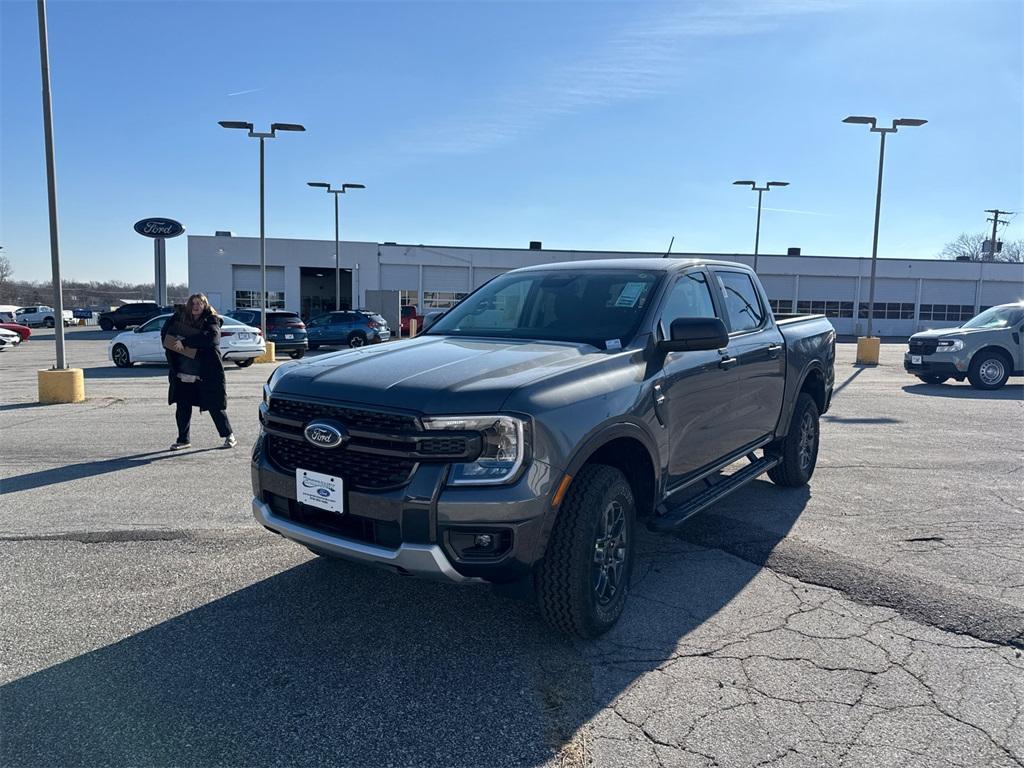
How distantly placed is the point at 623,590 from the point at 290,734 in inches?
67.5

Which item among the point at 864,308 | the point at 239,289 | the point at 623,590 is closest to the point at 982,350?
the point at 623,590

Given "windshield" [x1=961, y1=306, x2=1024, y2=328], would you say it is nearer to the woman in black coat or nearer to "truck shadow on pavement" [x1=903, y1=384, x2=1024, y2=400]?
"truck shadow on pavement" [x1=903, y1=384, x2=1024, y2=400]

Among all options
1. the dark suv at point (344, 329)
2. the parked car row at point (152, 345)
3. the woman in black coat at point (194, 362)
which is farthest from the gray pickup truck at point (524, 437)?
the dark suv at point (344, 329)

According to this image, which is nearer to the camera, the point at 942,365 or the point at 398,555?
the point at 398,555

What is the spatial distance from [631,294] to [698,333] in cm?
66

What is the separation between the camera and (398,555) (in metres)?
2.93

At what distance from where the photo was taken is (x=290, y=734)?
104 inches

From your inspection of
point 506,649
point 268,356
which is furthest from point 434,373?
point 268,356

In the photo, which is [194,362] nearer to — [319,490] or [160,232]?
[319,490]

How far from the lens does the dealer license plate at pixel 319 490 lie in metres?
3.13

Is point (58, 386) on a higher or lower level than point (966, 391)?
higher

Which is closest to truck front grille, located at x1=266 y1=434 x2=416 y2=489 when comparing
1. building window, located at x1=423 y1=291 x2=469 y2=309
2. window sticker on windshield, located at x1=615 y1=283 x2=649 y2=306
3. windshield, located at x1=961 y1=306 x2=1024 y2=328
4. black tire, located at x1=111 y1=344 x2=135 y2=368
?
window sticker on windshield, located at x1=615 y1=283 x2=649 y2=306

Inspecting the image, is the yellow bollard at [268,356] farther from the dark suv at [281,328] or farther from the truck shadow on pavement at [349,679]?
the truck shadow on pavement at [349,679]

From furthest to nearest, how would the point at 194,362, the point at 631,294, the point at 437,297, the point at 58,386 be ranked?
the point at 437,297 → the point at 58,386 → the point at 194,362 → the point at 631,294
